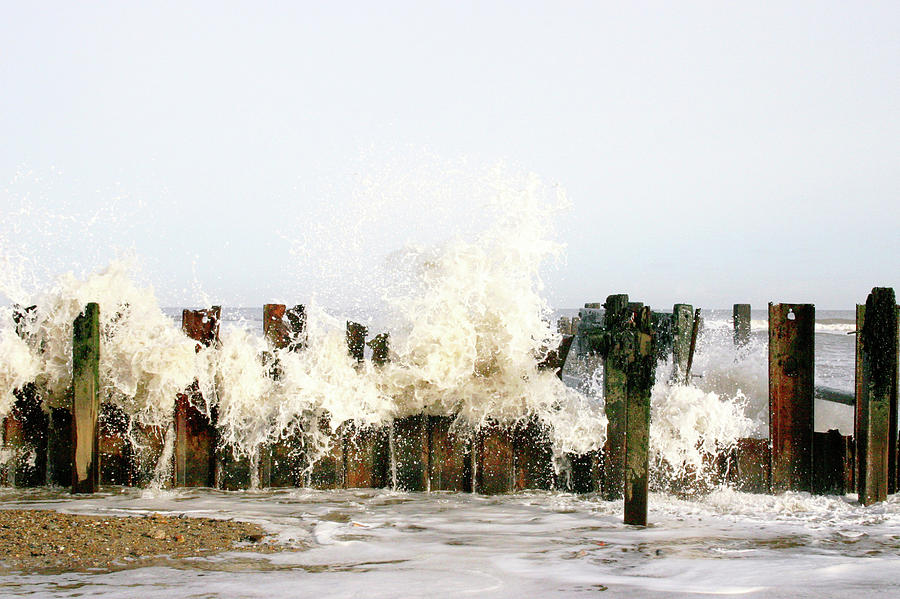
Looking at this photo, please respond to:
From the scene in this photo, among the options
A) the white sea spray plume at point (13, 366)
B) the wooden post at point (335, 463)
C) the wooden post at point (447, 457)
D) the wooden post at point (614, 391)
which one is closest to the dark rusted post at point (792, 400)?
the wooden post at point (614, 391)

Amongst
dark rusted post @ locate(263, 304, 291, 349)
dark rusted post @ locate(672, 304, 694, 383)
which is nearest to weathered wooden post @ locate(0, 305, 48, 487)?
dark rusted post @ locate(263, 304, 291, 349)

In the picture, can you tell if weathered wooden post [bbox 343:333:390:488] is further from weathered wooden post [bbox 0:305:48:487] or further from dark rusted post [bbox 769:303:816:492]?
dark rusted post [bbox 769:303:816:492]

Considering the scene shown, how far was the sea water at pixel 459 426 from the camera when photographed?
4.26 metres

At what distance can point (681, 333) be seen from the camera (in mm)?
9109

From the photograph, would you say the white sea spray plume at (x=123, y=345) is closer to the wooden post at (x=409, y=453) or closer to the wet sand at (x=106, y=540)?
the wet sand at (x=106, y=540)

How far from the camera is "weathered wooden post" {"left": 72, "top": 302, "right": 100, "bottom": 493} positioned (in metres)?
5.95

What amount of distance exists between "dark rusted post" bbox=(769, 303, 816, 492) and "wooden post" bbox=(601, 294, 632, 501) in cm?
131

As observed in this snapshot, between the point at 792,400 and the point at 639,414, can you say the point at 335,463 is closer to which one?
the point at 639,414

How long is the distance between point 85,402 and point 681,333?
6.51 meters

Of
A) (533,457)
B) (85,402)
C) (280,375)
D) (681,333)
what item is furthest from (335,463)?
(681,333)

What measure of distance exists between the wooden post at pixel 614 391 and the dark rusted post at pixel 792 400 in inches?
51.5

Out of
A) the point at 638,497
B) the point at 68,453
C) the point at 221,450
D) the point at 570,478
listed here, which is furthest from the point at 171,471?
the point at 638,497

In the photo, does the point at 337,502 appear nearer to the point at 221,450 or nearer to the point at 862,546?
the point at 221,450

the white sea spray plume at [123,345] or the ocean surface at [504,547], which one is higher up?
the white sea spray plume at [123,345]
